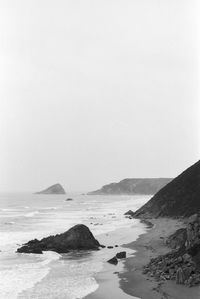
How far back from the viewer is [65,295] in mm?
25516

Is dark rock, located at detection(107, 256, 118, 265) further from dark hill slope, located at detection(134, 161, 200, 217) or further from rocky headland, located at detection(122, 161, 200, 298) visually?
dark hill slope, located at detection(134, 161, 200, 217)

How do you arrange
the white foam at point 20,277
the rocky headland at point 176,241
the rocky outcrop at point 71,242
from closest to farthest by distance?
the rocky headland at point 176,241, the white foam at point 20,277, the rocky outcrop at point 71,242

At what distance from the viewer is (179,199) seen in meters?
79.9

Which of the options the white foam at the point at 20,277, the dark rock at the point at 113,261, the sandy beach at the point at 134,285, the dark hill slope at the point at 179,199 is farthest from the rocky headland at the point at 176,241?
the white foam at the point at 20,277

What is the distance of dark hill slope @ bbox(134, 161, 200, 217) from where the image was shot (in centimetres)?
7426

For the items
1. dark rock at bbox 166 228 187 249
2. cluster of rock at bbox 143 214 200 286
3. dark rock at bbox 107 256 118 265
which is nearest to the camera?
cluster of rock at bbox 143 214 200 286

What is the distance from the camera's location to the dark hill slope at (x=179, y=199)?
7426 centimetres

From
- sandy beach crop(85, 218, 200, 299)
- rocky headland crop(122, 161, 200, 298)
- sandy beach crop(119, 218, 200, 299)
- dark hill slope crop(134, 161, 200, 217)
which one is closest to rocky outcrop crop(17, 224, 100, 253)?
rocky headland crop(122, 161, 200, 298)

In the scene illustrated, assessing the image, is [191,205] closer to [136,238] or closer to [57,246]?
[136,238]

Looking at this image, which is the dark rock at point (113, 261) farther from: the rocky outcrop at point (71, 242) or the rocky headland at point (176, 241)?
the rocky outcrop at point (71, 242)

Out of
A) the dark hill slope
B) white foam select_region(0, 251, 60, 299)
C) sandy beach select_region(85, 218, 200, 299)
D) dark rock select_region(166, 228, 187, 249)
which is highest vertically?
the dark hill slope

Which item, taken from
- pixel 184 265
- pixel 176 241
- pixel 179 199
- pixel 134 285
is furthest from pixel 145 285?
pixel 179 199

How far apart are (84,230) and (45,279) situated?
50.5ft

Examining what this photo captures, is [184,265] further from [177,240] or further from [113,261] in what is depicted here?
[177,240]
